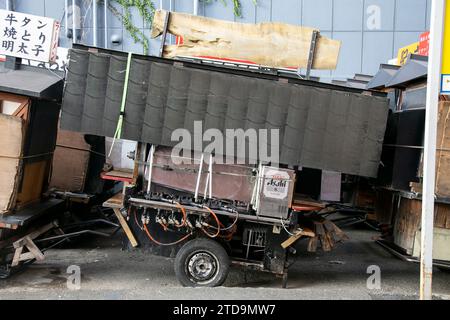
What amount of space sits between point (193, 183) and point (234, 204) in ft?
1.95

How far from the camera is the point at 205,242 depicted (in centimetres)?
627

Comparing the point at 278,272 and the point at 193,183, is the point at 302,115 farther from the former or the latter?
the point at 278,272

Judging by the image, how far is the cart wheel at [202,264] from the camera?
245 inches

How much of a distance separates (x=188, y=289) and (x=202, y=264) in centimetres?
50

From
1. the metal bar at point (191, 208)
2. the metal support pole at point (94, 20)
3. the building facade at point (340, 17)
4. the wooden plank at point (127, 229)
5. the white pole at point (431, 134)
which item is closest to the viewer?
the white pole at point (431, 134)

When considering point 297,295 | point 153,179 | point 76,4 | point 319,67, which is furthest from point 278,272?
point 76,4

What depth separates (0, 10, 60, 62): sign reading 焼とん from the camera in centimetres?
655

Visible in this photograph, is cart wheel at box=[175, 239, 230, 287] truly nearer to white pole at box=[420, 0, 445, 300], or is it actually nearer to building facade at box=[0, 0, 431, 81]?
A: white pole at box=[420, 0, 445, 300]

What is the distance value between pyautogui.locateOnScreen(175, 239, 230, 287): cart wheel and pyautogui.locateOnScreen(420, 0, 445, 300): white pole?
2.48 meters

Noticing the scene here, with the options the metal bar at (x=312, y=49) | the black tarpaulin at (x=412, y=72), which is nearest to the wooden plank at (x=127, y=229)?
the metal bar at (x=312, y=49)

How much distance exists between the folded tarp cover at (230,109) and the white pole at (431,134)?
1302mm

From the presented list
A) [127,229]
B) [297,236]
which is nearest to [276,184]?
[297,236]

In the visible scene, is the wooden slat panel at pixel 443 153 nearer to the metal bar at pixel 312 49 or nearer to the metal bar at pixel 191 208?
the metal bar at pixel 312 49
